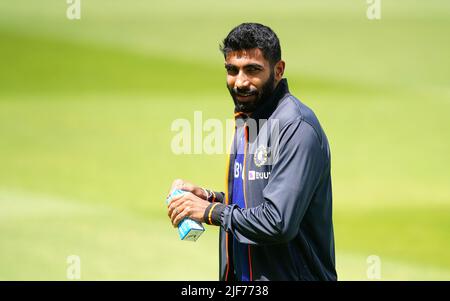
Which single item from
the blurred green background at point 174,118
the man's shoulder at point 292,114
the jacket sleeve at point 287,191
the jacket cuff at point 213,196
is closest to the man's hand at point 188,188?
the jacket cuff at point 213,196

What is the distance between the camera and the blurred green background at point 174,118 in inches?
261

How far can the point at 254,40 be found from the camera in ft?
9.78

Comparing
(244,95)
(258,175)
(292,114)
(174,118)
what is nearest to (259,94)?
(244,95)

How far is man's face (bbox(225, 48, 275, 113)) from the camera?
2.99m

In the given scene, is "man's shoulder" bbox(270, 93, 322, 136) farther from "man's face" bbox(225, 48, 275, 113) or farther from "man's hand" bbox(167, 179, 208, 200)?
"man's hand" bbox(167, 179, 208, 200)

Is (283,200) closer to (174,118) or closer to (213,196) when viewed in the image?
(213,196)

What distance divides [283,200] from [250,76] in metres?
0.54

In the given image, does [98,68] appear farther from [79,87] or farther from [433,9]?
[433,9]

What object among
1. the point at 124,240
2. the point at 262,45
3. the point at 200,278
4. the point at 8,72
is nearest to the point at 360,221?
the point at 200,278

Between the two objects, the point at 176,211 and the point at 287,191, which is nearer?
the point at 287,191

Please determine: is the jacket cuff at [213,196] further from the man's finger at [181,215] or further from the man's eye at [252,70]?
the man's eye at [252,70]

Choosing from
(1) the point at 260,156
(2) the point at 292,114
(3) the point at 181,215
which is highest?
(2) the point at 292,114

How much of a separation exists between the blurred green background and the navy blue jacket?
320 centimetres

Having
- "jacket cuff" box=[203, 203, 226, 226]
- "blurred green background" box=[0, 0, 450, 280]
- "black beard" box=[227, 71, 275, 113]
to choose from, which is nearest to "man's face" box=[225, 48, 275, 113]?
"black beard" box=[227, 71, 275, 113]
